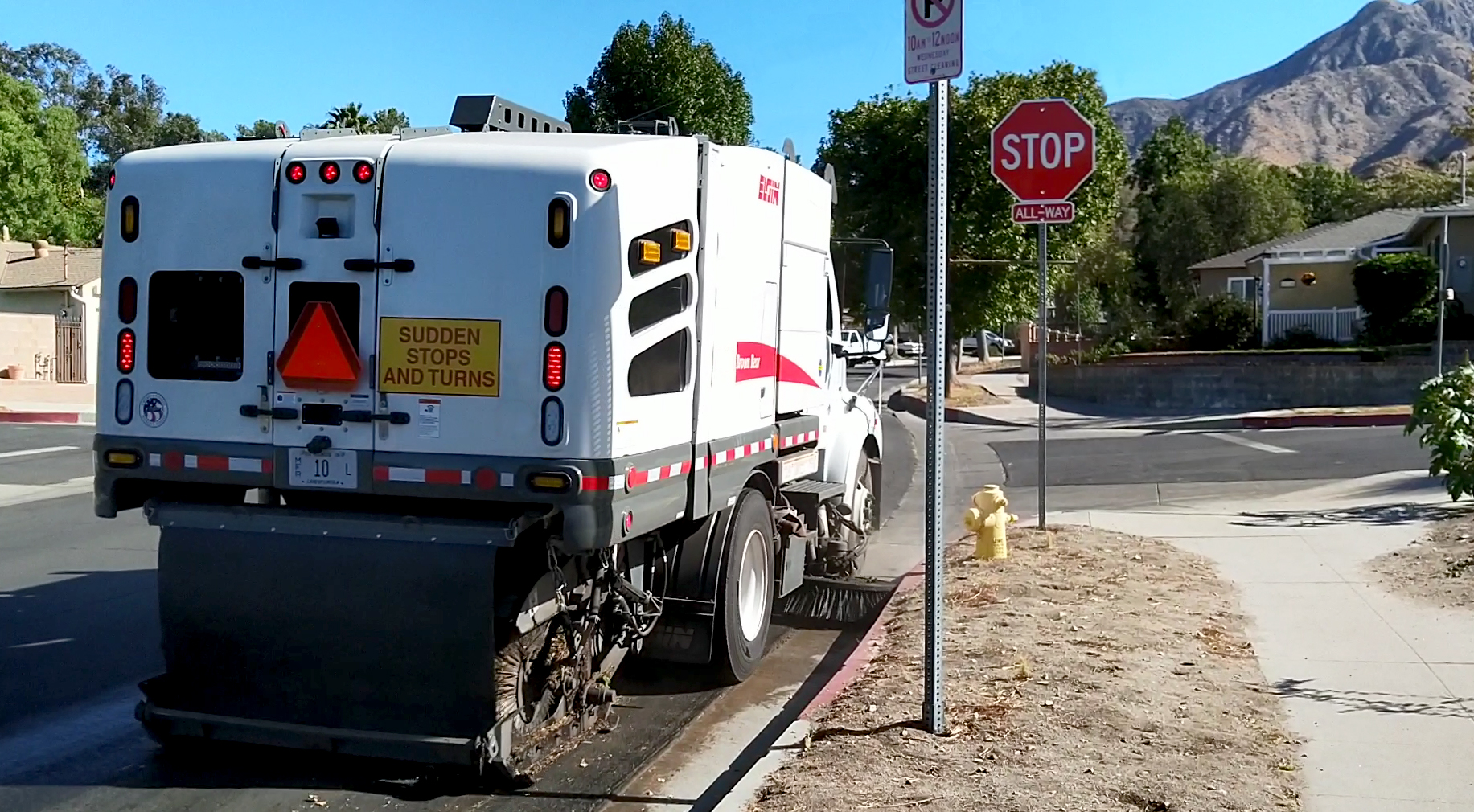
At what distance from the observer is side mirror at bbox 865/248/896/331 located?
9.30 meters

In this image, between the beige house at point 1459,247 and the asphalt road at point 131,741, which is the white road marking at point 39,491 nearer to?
the asphalt road at point 131,741

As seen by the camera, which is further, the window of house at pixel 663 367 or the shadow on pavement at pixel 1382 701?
the shadow on pavement at pixel 1382 701

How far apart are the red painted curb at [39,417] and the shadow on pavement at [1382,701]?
25.7 m

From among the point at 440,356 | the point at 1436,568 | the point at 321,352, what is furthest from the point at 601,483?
the point at 1436,568

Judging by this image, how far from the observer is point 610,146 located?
587 centimetres

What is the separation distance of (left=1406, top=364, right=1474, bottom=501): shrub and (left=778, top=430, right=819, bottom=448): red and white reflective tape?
15.6 ft

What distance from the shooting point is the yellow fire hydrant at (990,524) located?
1007 cm

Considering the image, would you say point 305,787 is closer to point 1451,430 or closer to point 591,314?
point 591,314

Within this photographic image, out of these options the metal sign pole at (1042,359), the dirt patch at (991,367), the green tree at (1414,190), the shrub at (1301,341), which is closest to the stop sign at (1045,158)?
the metal sign pole at (1042,359)

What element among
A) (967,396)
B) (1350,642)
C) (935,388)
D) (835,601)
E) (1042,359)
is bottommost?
(835,601)

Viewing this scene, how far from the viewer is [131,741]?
258 inches

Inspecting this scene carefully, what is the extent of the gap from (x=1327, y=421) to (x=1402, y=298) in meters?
10.5

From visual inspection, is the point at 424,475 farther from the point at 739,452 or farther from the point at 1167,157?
the point at 1167,157

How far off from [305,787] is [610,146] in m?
3.11
